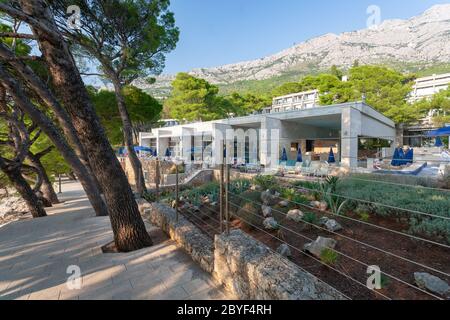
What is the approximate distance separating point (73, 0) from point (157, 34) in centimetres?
306

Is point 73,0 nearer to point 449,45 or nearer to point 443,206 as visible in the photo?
point 443,206

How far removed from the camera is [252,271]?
202 cm

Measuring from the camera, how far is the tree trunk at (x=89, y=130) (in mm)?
3227

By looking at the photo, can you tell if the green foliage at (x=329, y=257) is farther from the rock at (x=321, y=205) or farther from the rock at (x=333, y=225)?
the rock at (x=321, y=205)

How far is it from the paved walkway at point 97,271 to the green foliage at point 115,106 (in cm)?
728

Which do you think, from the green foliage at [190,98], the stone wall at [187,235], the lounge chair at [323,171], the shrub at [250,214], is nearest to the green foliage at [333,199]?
the shrub at [250,214]

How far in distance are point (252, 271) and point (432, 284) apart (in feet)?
5.02

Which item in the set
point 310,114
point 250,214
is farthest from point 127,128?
point 310,114

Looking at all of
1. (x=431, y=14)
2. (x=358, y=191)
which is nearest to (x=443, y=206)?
(x=358, y=191)

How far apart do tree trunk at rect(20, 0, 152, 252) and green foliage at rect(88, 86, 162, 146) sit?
24.5 feet

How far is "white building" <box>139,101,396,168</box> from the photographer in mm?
11398

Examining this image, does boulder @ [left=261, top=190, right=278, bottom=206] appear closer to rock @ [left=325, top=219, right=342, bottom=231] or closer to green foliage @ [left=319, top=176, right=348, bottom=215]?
green foliage @ [left=319, top=176, right=348, bottom=215]

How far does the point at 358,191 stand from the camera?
3986mm

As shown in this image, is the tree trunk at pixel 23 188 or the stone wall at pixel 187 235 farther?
the tree trunk at pixel 23 188
